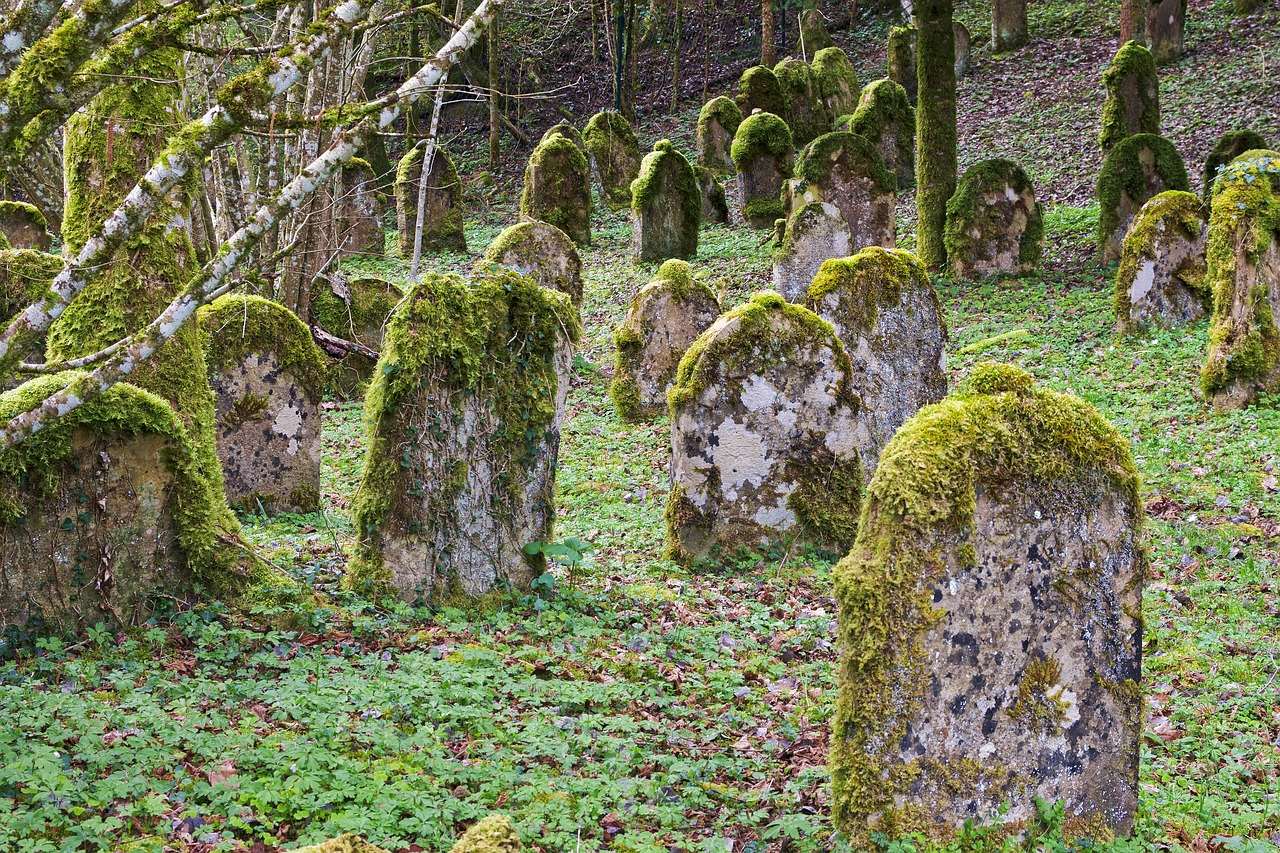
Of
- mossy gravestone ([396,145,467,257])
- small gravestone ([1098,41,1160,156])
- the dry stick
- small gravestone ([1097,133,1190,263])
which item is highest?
small gravestone ([1098,41,1160,156])

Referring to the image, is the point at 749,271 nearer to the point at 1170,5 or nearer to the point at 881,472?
the point at 881,472

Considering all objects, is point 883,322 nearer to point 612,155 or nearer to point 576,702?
point 576,702

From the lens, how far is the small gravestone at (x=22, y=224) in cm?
1681

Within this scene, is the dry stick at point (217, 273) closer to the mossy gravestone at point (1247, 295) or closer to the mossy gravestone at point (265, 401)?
the mossy gravestone at point (265, 401)

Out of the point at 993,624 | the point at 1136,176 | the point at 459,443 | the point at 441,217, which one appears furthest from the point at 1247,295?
the point at 441,217

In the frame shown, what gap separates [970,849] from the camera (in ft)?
12.9

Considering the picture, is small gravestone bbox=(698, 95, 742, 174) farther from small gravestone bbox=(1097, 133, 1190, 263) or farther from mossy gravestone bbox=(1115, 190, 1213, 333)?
mossy gravestone bbox=(1115, 190, 1213, 333)

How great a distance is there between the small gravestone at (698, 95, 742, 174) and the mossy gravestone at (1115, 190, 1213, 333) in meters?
13.3

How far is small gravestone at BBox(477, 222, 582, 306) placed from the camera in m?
14.4

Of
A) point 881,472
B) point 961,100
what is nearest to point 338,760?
point 881,472

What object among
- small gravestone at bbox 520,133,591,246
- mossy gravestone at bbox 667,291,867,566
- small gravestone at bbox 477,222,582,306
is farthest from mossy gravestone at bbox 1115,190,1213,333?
small gravestone at bbox 520,133,591,246

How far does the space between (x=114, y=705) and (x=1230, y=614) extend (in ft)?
21.2

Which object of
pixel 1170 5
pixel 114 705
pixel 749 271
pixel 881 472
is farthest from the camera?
pixel 1170 5

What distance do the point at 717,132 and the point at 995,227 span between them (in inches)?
418
